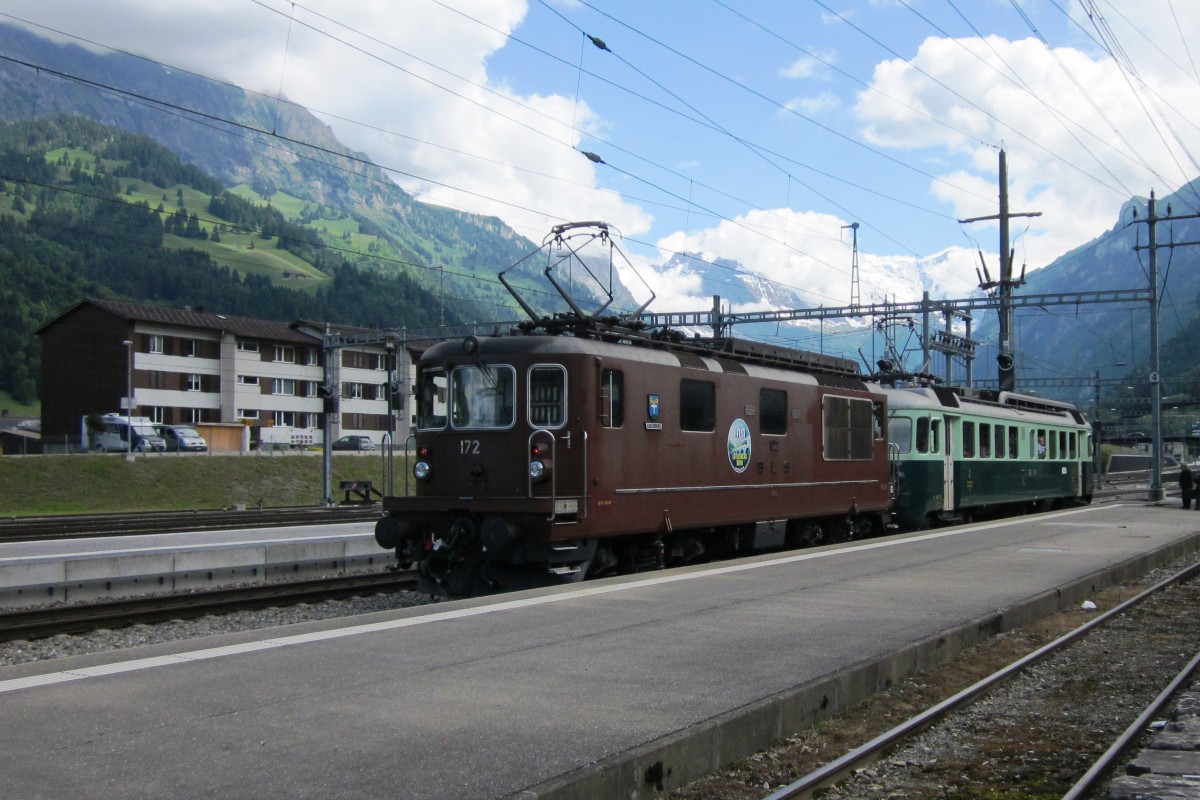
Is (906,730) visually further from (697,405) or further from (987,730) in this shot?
(697,405)

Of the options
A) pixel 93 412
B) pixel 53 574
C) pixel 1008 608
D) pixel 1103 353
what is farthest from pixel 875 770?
pixel 1103 353

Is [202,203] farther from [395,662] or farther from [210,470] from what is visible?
[395,662]

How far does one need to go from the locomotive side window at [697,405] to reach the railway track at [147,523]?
13.6 m

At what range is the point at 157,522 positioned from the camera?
29000mm

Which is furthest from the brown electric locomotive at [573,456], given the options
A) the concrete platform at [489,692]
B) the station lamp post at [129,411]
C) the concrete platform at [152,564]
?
the station lamp post at [129,411]

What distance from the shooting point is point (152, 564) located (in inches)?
607

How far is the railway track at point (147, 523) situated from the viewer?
937 inches

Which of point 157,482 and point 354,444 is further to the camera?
point 354,444

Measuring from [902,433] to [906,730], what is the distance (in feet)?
52.9

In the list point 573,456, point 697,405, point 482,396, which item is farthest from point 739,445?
point 482,396

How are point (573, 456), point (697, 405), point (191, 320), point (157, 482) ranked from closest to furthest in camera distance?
point (573, 456)
point (697, 405)
point (157, 482)
point (191, 320)

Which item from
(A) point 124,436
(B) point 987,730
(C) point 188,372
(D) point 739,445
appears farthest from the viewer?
(C) point 188,372

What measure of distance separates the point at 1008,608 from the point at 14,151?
204m

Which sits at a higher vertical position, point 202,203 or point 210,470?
point 202,203
